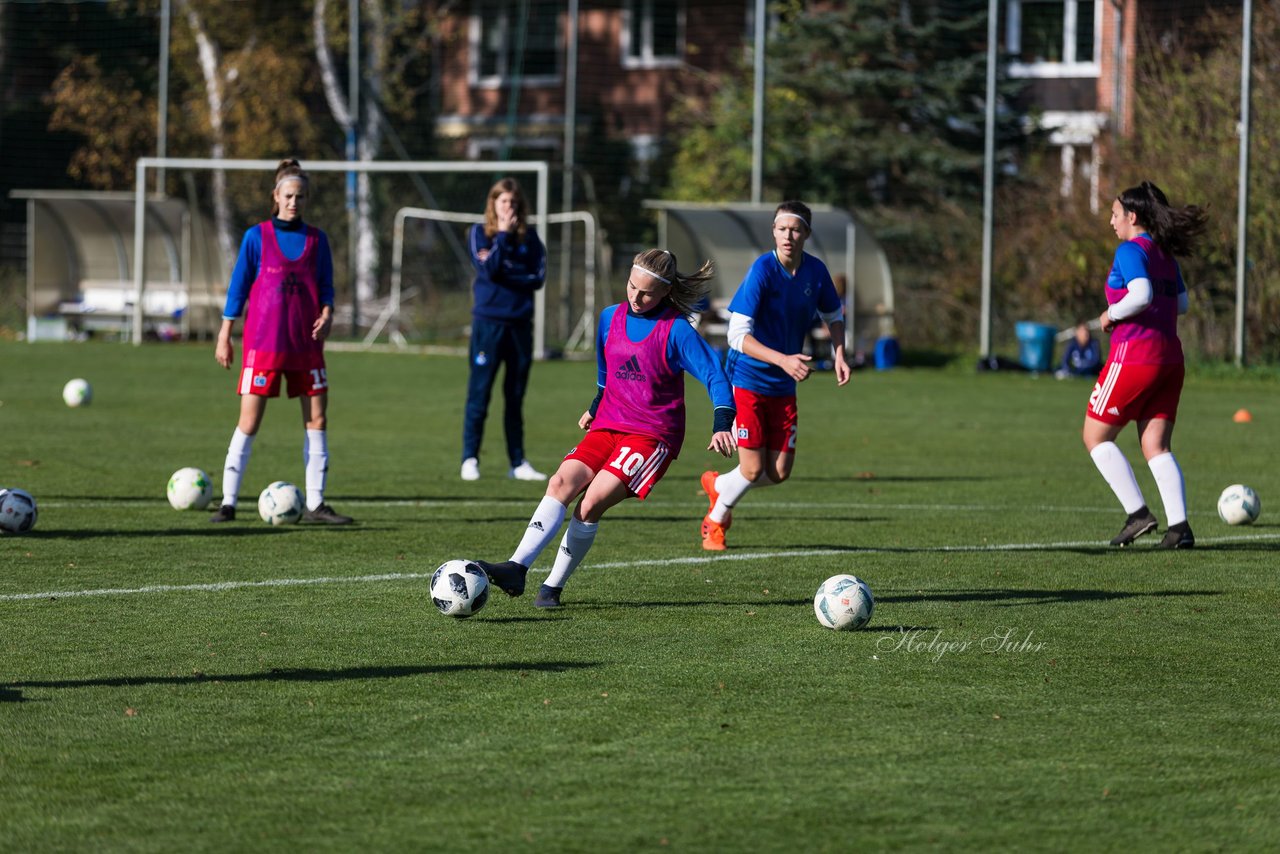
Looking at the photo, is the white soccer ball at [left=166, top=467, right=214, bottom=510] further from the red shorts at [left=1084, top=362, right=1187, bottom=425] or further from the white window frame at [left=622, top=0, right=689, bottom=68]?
the white window frame at [left=622, top=0, right=689, bottom=68]

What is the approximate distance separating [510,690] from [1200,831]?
91.7 inches

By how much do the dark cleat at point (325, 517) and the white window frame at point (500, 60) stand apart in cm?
3047

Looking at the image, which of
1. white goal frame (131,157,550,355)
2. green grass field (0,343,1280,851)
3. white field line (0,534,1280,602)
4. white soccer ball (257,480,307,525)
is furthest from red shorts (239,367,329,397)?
white goal frame (131,157,550,355)

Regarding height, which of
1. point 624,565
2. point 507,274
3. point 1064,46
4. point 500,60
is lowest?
point 624,565

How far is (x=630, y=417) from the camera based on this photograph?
7332mm

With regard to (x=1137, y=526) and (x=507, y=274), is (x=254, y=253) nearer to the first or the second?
(x=507, y=274)

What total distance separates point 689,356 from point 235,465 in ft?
12.8

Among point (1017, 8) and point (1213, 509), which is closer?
point (1213, 509)

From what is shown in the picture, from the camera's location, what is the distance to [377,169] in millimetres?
27016

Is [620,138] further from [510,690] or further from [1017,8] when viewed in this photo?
[510,690]

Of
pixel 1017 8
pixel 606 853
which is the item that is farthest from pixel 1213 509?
pixel 1017 8

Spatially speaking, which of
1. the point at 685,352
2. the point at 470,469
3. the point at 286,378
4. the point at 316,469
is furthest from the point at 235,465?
the point at 685,352

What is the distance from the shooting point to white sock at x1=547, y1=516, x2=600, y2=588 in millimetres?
7387

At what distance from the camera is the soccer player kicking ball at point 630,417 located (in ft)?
23.7
